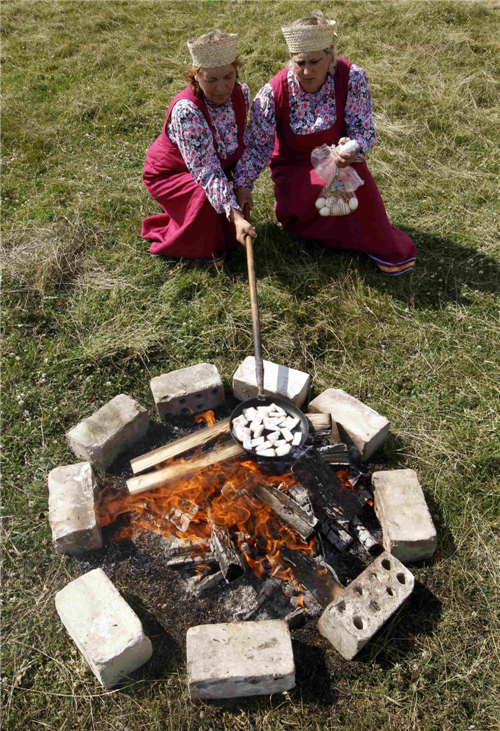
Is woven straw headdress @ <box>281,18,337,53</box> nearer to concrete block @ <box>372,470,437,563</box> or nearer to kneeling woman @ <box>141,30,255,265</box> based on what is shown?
kneeling woman @ <box>141,30,255,265</box>

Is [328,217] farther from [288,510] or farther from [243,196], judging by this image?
[288,510]

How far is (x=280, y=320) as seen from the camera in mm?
4129

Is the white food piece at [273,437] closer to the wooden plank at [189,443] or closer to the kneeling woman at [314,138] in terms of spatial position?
the wooden plank at [189,443]

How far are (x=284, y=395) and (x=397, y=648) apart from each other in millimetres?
1498

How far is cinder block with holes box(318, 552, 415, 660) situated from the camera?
96.7 inches

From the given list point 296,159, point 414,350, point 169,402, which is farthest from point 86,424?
point 296,159

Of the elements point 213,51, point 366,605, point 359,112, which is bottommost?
point 366,605

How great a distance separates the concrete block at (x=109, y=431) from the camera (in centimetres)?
321

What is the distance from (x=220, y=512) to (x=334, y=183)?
8.61 feet

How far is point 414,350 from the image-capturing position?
12.8 feet

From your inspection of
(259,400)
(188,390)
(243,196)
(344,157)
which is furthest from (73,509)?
(344,157)

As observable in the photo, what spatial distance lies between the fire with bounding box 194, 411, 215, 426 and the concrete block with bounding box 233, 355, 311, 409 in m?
0.23

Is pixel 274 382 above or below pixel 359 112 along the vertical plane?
below

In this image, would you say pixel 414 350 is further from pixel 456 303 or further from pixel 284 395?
pixel 284 395
